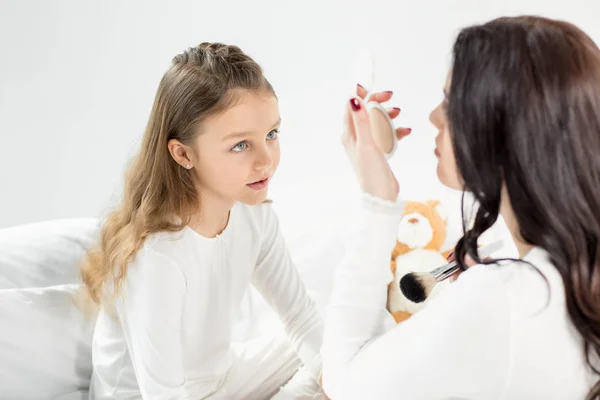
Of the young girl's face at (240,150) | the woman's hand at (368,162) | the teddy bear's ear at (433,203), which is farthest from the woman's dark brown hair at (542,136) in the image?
the teddy bear's ear at (433,203)

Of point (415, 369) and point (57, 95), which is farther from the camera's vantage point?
point (57, 95)

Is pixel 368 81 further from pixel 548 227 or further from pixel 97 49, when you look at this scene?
pixel 97 49

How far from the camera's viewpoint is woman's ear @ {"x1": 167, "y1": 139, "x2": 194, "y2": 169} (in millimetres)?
1163

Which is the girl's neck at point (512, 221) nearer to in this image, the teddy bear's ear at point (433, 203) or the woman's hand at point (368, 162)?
the woman's hand at point (368, 162)

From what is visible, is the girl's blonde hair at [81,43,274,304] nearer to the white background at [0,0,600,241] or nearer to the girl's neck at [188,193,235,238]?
the girl's neck at [188,193,235,238]

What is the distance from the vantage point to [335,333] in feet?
3.22

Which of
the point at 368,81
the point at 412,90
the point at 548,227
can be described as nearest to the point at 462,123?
the point at 548,227

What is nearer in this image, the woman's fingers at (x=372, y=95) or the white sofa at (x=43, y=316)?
the woman's fingers at (x=372, y=95)

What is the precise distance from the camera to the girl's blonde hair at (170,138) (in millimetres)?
1139

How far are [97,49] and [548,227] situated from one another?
165 cm

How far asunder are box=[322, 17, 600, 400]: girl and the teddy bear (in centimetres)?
69

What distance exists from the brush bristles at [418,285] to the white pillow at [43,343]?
593mm

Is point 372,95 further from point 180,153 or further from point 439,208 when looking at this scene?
point 439,208

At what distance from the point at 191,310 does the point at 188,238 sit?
0.13 m
